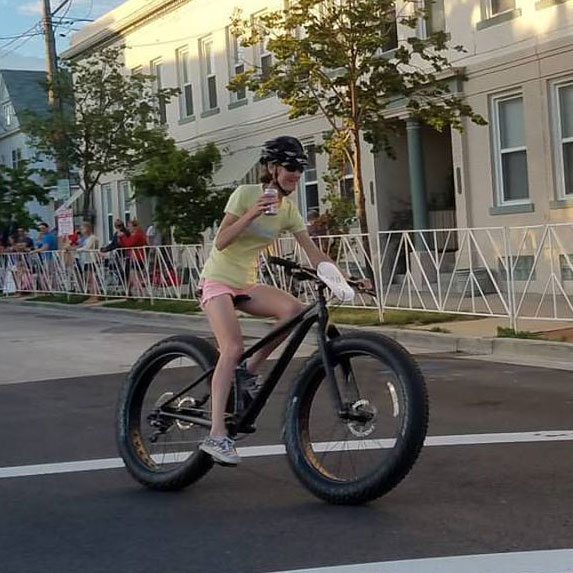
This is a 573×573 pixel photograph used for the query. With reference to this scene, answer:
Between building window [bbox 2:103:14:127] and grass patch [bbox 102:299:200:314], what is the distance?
31.0 m

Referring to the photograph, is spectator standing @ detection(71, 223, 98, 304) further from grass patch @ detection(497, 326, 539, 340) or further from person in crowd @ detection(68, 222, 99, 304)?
grass patch @ detection(497, 326, 539, 340)

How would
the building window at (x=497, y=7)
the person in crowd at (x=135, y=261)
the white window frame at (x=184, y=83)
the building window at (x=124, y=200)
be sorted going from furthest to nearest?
the building window at (x=124, y=200) → the white window frame at (x=184, y=83) → the person in crowd at (x=135, y=261) → the building window at (x=497, y=7)

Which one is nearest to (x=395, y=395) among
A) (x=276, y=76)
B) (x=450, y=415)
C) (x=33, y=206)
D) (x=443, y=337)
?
(x=450, y=415)

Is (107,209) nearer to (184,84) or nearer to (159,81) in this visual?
(159,81)

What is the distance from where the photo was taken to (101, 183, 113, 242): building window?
118 ft

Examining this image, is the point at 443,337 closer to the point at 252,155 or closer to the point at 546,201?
the point at 546,201

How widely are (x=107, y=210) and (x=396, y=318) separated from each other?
22.8m

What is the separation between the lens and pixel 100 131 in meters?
26.7

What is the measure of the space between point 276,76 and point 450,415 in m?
9.75

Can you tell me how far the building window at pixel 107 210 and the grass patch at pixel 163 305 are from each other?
15.1m

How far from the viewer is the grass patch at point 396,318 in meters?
14.4

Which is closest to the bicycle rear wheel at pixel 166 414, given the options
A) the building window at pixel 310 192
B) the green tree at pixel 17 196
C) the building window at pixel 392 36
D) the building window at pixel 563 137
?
the building window at pixel 563 137

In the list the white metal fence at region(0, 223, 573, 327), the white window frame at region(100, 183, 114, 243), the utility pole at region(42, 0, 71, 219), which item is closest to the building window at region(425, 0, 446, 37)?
the white metal fence at region(0, 223, 573, 327)

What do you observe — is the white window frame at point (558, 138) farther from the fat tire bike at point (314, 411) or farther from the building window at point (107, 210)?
the building window at point (107, 210)
